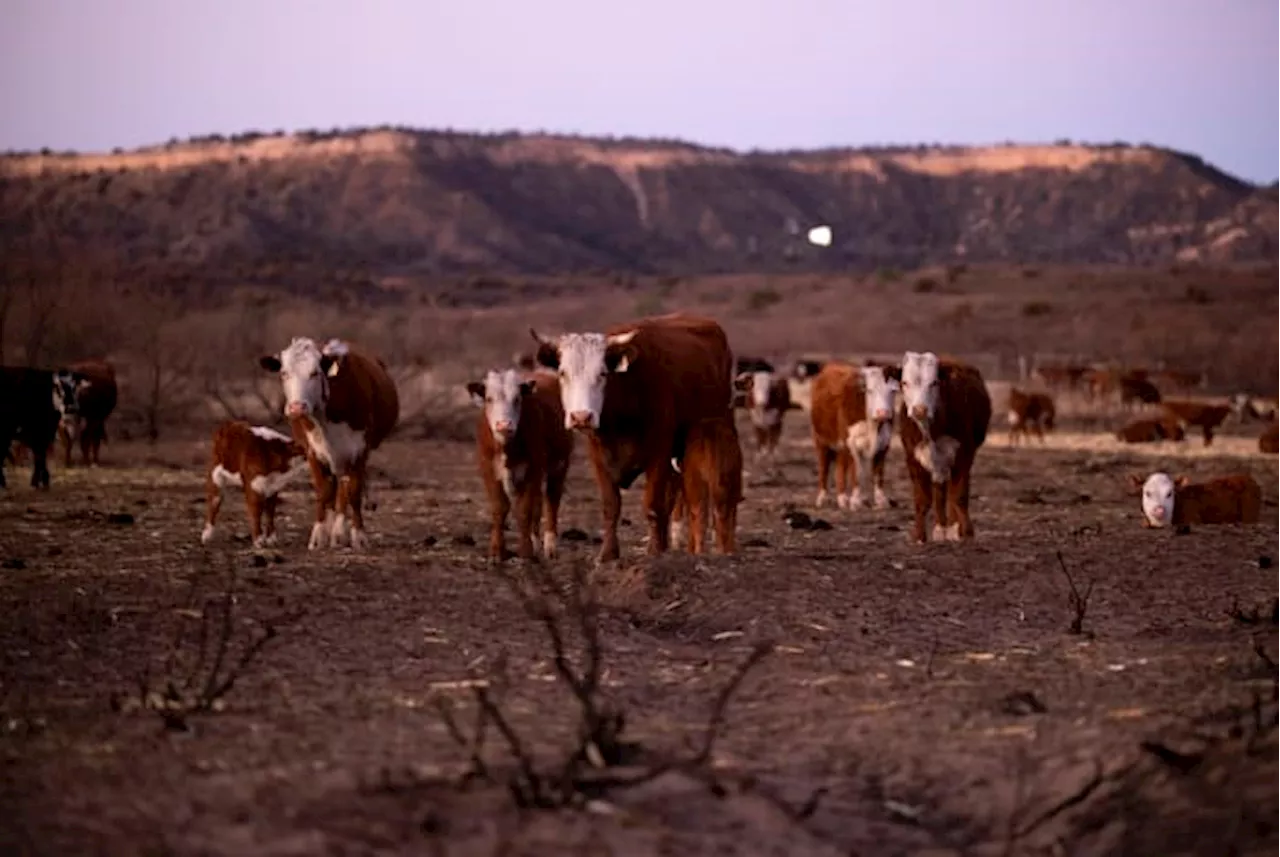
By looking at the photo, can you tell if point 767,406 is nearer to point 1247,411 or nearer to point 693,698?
point 1247,411

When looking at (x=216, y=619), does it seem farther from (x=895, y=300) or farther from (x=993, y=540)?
(x=895, y=300)

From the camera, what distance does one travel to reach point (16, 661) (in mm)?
10102

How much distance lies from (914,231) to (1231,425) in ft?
336

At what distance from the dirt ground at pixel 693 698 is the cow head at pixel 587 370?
124 centimetres

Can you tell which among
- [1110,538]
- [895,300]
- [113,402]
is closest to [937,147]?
[895,300]

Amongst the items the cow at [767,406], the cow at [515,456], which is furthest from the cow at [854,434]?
the cow at [515,456]

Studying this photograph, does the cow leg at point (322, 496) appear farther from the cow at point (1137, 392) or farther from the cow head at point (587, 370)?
the cow at point (1137, 392)

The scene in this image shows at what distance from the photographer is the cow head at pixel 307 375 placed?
15758 mm

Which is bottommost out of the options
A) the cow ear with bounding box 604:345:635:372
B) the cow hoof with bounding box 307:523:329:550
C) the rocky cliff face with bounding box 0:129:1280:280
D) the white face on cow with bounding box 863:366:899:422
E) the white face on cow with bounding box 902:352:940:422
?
the cow hoof with bounding box 307:523:329:550

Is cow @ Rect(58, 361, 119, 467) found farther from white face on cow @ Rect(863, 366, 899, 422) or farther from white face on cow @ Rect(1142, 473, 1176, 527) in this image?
white face on cow @ Rect(1142, 473, 1176, 527)

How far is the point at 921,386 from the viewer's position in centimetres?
1692

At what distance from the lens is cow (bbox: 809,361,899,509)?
71.5 ft

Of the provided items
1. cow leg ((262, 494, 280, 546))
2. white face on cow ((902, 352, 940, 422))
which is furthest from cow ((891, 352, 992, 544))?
cow leg ((262, 494, 280, 546))

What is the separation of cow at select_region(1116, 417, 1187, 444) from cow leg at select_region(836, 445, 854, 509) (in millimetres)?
12804
